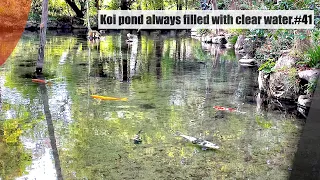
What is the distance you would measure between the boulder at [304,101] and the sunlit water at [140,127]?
Answer: 50cm

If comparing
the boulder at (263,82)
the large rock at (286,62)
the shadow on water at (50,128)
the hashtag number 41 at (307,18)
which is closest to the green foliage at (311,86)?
the large rock at (286,62)

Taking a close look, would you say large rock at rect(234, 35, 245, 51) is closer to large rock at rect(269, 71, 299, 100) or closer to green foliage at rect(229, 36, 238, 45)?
green foliage at rect(229, 36, 238, 45)

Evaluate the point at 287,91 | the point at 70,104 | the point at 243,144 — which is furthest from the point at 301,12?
the point at 70,104

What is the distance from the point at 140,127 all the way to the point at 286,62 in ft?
12.2

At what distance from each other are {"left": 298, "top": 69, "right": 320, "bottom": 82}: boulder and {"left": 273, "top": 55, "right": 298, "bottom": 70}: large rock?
20.6 inches

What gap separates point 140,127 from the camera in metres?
5.29

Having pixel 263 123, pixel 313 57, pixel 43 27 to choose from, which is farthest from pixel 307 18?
pixel 43 27

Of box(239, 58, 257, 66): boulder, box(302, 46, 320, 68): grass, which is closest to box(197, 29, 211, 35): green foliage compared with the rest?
box(239, 58, 257, 66): boulder

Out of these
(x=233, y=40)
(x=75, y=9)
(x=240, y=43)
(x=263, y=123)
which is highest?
(x=75, y=9)

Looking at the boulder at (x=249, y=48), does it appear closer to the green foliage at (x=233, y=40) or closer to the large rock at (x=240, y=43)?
the large rock at (x=240, y=43)

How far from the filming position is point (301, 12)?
7348mm

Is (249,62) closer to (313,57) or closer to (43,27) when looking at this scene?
(313,57)

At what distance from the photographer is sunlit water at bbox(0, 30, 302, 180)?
3930 millimetres

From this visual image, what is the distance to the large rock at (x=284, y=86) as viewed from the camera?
6.96 metres
